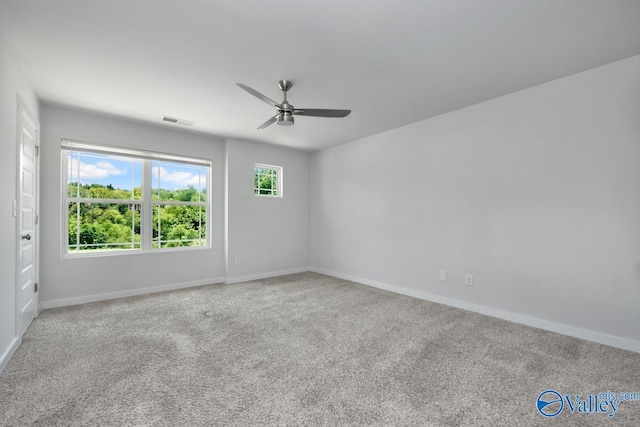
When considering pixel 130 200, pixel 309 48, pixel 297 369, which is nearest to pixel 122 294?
pixel 130 200

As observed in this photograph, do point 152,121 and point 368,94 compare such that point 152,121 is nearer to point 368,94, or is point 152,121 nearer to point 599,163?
point 368,94

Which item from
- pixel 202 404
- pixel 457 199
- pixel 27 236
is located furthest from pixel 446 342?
pixel 27 236

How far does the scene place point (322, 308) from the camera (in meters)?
3.58

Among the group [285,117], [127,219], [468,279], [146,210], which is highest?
[285,117]

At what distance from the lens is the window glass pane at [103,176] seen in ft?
12.5

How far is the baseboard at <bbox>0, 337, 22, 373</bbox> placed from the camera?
2139 millimetres

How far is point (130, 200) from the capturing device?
419cm

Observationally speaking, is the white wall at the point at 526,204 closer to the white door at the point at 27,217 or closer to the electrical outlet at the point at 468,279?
the electrical outlet at the point at 468,279

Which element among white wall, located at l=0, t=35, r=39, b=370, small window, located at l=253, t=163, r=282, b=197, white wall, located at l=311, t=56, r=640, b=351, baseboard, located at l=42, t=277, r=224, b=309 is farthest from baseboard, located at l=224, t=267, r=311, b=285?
white wall, located at l=0, t=35, r=39, b=370

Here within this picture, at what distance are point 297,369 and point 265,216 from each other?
11.5 feet

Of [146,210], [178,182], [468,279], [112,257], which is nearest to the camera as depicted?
[468,279]

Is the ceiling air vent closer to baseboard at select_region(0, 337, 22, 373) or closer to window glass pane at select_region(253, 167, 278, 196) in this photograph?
window glass pane at select_region(253, 167, 278, 196)

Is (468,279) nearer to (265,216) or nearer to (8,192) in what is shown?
(265,216)

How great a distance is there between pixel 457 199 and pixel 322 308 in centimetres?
217
